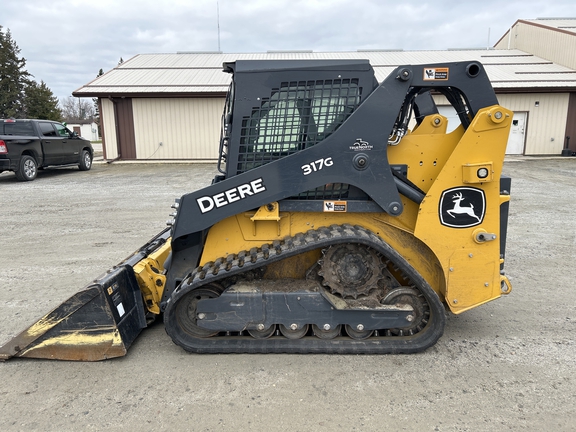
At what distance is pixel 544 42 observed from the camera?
22250 mm

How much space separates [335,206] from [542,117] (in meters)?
19.6

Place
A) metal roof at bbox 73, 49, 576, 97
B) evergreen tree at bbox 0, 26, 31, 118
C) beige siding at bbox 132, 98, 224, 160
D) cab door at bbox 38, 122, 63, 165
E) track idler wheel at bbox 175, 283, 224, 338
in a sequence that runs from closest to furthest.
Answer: track idler wheel at bbox 175, 283, 224, 338
cab door at bbox 38, 122, 63, 165
metal roof at bbox 73, 49, 576, 97
beige siding at bbox 132, 98, 224, 160
evergreen tree at bbox 0, 26, 31, 118

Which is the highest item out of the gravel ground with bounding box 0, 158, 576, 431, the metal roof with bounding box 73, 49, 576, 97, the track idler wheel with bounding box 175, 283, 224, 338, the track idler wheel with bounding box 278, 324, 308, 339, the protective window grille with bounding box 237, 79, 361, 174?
the metal roof with bounding box 73, 49, 576, 97

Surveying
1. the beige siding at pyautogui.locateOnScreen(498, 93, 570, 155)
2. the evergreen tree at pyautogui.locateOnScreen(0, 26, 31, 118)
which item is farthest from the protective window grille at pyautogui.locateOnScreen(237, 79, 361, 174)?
the evergreen tree at pyautogui.locateOnScreen(0, 26, 31, 118)

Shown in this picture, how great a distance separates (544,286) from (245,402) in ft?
12.3

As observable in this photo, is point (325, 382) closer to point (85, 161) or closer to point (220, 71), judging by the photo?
point (85, 161)

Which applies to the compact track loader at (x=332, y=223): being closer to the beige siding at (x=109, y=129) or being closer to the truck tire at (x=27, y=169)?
the truck tire at (x=27, y=169)

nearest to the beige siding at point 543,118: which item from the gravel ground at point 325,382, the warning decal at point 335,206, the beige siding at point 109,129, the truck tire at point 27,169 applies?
the gravel ground at point 325,382

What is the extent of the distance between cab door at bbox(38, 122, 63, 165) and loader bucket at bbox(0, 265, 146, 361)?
12862 mm

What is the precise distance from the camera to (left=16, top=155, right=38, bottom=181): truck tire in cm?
1336

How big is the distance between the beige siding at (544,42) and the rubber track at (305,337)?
22.5 meters

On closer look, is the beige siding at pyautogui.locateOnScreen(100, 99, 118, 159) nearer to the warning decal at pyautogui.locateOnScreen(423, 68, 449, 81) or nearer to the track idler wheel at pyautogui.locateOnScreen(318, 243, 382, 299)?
the track idler wheel at pyautogui.locateOnScreen(318, 243, 382, 299)

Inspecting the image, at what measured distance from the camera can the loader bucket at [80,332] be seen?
130 inches

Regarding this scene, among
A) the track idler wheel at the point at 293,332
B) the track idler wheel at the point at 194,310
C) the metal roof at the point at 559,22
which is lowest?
the track idler wheel at the point at 293,332
